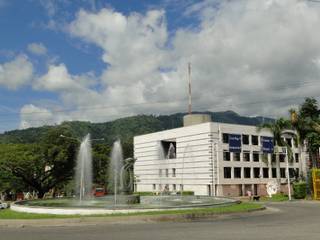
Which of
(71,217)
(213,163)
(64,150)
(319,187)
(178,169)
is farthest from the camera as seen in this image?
(178,169)

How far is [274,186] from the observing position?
185ft

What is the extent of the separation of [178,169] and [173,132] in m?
6.45

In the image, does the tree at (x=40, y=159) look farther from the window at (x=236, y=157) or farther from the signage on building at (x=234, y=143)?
the window at (x=236, y=157)

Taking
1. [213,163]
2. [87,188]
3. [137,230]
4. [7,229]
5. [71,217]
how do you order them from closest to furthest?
[137,230] → [7,229] → [71,217] → [87,188] → [213,163]

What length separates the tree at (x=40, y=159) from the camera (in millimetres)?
58406

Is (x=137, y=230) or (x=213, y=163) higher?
(x=213, y=163)

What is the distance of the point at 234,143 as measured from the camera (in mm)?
68438

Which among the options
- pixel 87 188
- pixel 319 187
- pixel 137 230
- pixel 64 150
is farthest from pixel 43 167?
pixel 137 230

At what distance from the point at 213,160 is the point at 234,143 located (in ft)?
15.3

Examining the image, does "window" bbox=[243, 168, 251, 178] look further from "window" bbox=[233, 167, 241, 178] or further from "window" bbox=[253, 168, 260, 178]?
"window" bbox=[233, 167, 241, 178]

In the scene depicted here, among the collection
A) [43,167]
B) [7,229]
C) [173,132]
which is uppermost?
[173,132]

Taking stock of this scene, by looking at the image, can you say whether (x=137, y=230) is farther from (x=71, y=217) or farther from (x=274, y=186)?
(x=274, y=186)

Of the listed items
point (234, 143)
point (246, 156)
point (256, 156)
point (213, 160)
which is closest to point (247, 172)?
point (246, 156)

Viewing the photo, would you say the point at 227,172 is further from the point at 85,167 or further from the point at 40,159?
the point at 85,167
